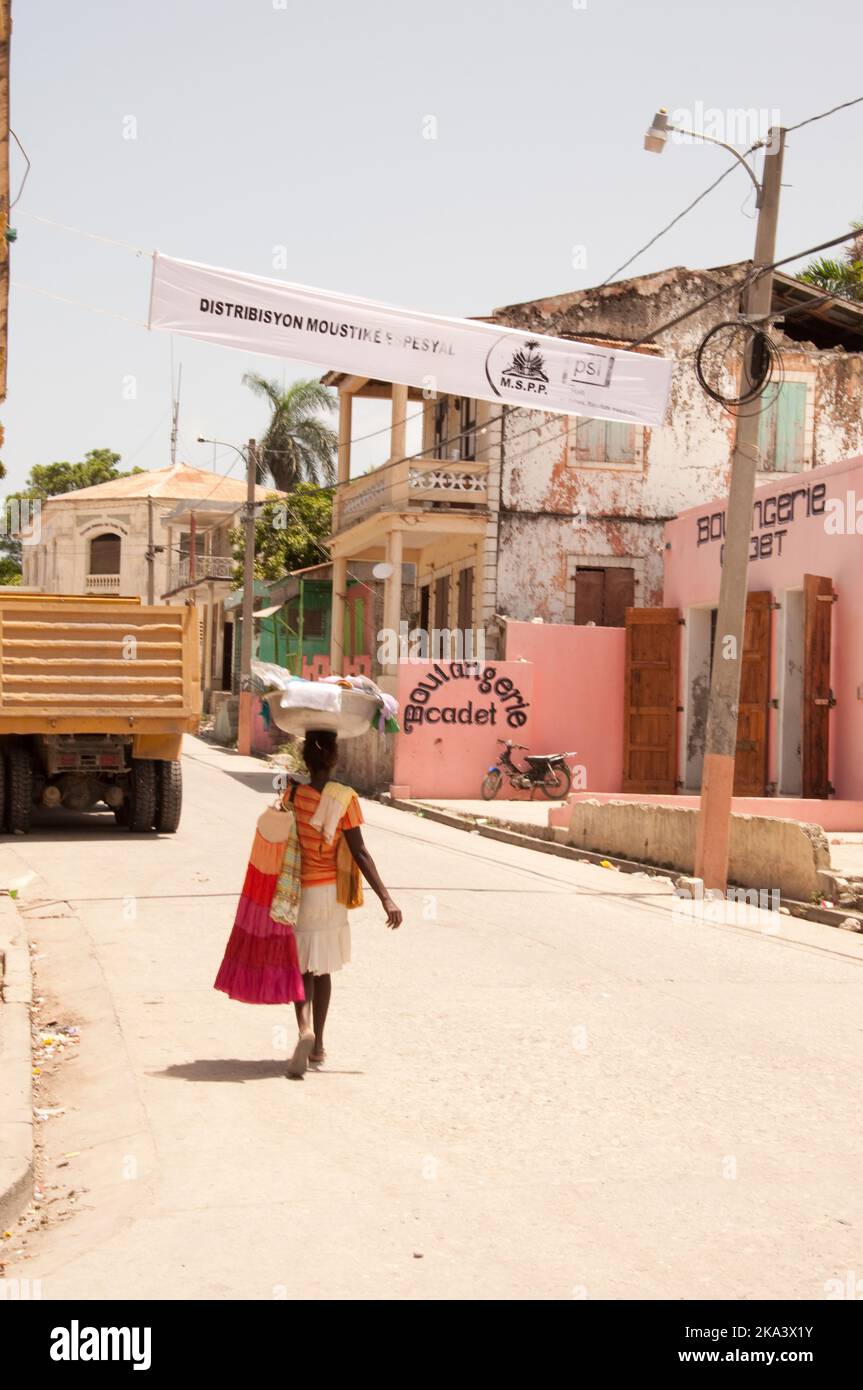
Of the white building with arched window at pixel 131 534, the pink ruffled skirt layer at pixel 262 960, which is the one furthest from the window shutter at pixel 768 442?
the white building with arched window at pixel 131 534

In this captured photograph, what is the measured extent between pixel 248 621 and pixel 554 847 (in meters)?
21.1

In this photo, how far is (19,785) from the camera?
16.8 m

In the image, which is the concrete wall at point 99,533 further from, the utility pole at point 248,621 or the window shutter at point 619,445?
the window shutter at point 619,445

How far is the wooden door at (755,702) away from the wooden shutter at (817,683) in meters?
1.56

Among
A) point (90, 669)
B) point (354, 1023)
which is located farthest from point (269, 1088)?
point (90, 669)

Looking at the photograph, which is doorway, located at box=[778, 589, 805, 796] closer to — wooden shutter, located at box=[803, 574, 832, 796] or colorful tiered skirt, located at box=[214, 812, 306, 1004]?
wooden shutter, located at box=[803, 574, 832, 796]

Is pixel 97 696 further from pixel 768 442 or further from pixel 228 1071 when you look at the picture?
pixel 768 442

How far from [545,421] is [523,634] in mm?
4322

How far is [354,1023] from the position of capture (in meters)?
7.99

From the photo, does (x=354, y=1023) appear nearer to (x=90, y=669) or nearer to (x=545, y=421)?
(x=90, y=669)

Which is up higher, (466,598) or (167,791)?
(466,598)

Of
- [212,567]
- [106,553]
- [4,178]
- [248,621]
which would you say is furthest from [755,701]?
[106,553]

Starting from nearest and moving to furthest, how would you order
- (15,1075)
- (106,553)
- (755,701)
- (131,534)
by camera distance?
(15,1075), (755,701), (131,534), (106,553)

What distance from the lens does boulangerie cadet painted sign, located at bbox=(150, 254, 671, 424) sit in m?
14.0
